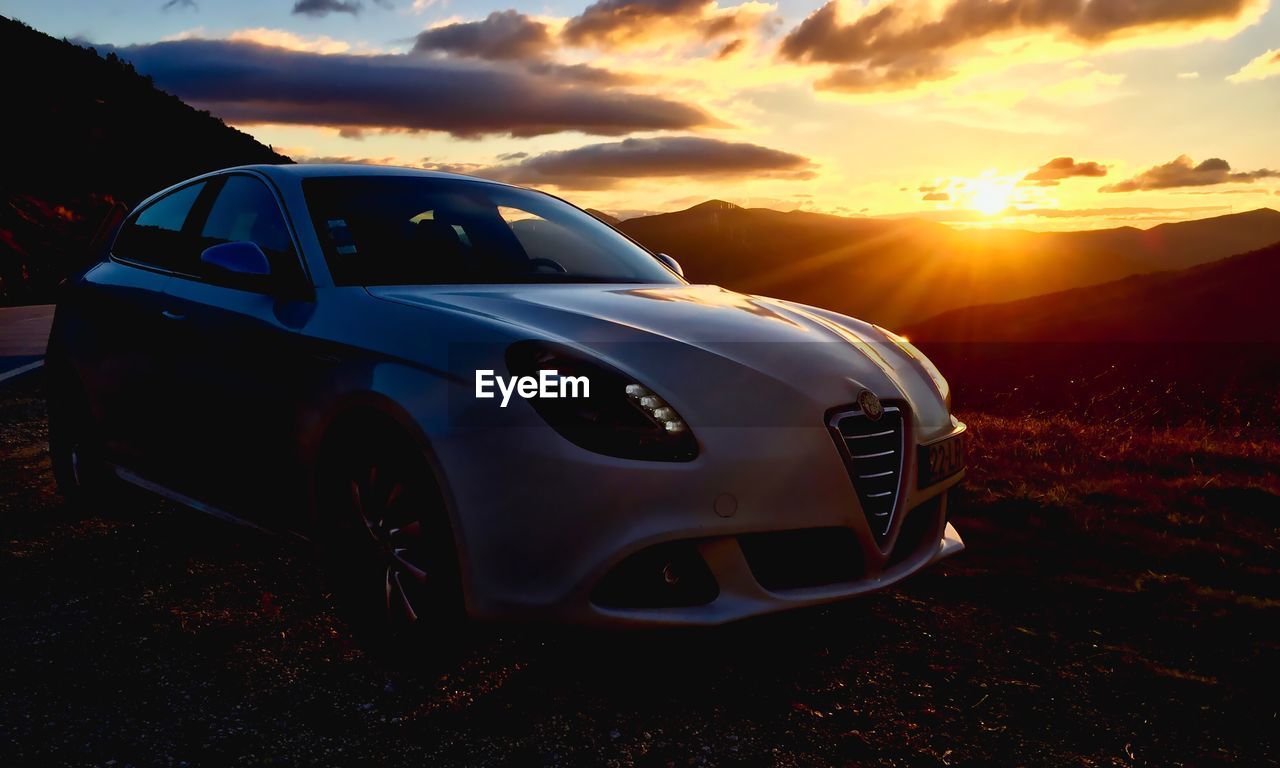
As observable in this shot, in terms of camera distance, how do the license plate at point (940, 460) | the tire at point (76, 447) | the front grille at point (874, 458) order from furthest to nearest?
the tire at point (76, 447), the license plate at point (940, 460), the front grille at point (874, 458)

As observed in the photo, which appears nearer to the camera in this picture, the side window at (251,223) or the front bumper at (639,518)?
the front bumper at (639,518)

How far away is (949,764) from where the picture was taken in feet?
8.51

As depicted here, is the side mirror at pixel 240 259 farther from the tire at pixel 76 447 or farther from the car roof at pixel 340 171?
the tire at pixel 76 447

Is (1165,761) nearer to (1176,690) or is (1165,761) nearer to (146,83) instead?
(1176,690)

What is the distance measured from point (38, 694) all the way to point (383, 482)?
1.14 meters

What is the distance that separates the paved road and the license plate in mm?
7842

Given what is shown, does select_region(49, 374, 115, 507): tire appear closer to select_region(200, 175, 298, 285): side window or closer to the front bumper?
select_region(200, 175, 298, 285): side window

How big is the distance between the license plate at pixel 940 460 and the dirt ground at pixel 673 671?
1.80 ft

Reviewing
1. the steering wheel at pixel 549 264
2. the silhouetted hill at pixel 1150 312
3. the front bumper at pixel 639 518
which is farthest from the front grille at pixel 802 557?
the silhouetted hill at pixel 1150 312

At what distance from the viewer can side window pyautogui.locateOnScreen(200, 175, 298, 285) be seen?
3.74 metres

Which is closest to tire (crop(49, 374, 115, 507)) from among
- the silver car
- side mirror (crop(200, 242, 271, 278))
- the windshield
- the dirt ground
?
the dirt ground

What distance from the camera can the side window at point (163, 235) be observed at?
14.4 feet

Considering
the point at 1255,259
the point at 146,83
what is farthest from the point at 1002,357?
the point at 146,83

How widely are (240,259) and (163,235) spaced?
137cm
